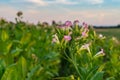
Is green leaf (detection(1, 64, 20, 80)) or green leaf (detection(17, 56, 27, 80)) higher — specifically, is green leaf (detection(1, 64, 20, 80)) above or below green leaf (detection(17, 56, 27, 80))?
above

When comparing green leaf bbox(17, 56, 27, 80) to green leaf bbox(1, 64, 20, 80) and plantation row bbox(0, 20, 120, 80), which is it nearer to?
plantation row bbox(0, 20, 120, 80)

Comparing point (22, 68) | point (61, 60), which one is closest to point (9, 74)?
point (22, 68)

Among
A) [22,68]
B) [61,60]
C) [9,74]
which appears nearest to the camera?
[9,74]

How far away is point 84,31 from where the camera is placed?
284 cm

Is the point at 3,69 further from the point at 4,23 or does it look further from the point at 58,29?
the point at 4,23

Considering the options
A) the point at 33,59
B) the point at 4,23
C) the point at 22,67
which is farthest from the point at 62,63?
the point at 4,23

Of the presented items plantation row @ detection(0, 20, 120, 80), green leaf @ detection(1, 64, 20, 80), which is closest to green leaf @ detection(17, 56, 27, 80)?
plantation row @ detection(0, 20, 120, 80)

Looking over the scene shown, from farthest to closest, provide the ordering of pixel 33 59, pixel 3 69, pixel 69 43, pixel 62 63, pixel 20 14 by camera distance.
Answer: pixel 20 14, pixel 62 63, pixel 33 59, pixel 69 43, pixel 3 69

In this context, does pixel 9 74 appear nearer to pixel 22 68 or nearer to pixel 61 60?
pixel 22 68

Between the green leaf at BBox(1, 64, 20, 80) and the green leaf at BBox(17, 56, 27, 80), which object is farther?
the green leaf at BBox(17, 56, 27, 80)

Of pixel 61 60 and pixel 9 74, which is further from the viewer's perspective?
pixel 61 60

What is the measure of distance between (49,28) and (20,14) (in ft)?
2.78

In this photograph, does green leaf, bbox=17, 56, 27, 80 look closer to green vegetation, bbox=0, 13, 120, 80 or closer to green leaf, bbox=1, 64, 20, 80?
green vegetation, bbox=0, 13, 120, 80

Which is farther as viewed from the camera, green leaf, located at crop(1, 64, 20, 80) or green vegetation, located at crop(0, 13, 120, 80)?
green vegetation, located at crop(0, 13, 120, 80)
